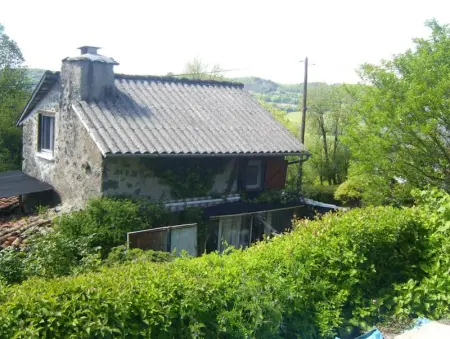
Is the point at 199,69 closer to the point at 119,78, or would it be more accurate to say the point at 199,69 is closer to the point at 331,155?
the point at 331,155

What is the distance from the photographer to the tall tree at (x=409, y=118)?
1262cm

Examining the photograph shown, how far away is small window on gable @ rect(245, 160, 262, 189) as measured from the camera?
15.5 metres

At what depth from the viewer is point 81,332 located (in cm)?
460

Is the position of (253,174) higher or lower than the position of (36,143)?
lower

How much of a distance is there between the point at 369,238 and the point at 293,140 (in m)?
8.52

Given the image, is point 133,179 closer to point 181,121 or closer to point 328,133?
point 181,121

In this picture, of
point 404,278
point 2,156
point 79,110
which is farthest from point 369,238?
point 2,156

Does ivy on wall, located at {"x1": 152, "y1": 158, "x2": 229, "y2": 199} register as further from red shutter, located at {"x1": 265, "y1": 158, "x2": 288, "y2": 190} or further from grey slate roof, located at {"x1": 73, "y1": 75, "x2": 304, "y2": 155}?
red shutter, located at {"x1": 265, "y1": 158, "x2": 288, "y2": 190}

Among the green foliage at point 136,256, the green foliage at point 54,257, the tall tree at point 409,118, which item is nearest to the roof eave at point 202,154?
the tall tree at point 409,118

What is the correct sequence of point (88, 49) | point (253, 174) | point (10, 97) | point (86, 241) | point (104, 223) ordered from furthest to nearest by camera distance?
point (10, 97) → point (253, 174) → point (88, 49) → point (104, 223) → point (86, 241)

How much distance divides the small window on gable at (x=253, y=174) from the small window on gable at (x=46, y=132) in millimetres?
6354

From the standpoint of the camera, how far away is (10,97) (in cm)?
2727

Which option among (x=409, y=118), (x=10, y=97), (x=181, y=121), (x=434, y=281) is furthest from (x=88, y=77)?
(x=10, y=97)

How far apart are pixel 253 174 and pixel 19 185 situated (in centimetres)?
748
